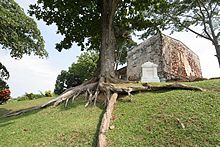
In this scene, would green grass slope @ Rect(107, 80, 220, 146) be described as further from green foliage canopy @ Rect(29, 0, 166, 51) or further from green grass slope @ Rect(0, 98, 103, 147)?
green foliage canopy @ Rect(29, 0, 166, 51)

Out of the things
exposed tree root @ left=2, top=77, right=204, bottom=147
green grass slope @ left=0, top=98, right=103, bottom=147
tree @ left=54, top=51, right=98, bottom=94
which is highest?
tree @ left=54, top=51, right=98, bottom=94

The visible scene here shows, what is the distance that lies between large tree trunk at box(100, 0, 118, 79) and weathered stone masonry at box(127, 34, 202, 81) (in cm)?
938

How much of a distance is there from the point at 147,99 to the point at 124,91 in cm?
99

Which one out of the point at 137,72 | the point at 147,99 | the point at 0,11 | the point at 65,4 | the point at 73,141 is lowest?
the point at 73,141

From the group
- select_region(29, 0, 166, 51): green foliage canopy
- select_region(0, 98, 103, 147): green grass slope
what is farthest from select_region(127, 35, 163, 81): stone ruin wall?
select_region(0, 98, 103, 147): green grass slope

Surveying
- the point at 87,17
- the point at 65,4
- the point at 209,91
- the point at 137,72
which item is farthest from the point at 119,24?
the point at 137,72

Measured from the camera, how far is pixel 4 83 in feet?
42.9

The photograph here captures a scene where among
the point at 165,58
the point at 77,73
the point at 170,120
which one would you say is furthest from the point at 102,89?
the point at 77,73

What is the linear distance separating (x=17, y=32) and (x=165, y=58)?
42.8ft

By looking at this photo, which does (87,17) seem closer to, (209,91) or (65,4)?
(65,4)

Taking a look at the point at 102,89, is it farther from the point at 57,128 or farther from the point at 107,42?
the point at 57,128

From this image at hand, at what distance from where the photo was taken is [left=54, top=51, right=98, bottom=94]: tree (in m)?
30.4

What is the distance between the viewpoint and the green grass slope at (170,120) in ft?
15.7

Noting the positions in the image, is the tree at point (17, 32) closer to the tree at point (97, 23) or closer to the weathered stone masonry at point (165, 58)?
the tree at point (97, 23)
